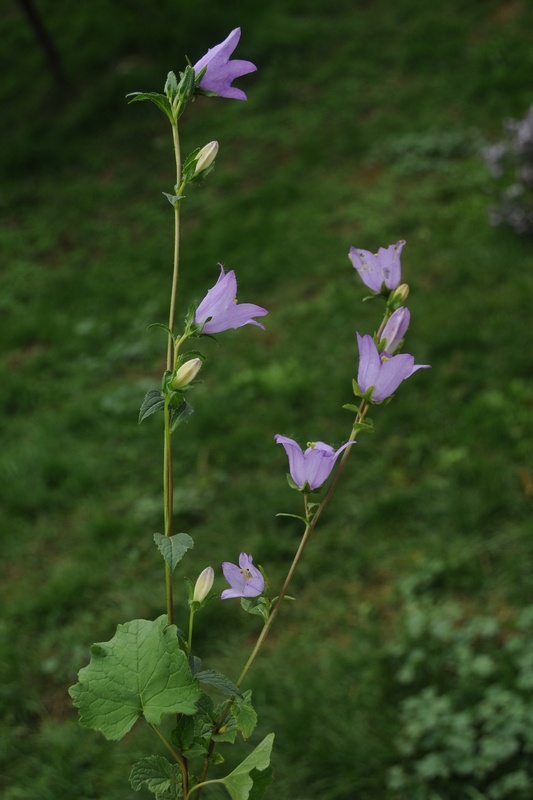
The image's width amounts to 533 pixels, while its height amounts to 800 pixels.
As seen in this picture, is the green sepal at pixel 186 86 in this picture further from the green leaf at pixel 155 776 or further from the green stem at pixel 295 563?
the green leaf at pixel 155 776

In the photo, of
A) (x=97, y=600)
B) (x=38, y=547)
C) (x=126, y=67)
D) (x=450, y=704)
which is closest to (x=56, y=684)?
(x=97, y=600)

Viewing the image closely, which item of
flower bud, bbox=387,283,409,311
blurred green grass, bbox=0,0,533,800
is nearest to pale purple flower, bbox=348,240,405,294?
→ flower bud, bbox=387,283,409,311

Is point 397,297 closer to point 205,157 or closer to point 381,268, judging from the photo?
point 381,268

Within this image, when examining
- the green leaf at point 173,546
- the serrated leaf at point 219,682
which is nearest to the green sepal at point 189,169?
the green leaf at point 173,546

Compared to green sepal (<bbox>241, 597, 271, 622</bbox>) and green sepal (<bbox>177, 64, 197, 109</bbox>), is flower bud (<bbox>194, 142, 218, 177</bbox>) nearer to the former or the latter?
green sepal (<bbox>177, 64, 197, 109</bbox>)

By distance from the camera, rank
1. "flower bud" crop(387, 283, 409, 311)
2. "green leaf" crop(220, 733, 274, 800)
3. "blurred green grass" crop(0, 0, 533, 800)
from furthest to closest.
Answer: "blurred green grass" crop(0, 0, 533, 800) → "flower bud" crop(387, 283, 409, 311) → "green leaf" crop(220, 733, 274, 800)

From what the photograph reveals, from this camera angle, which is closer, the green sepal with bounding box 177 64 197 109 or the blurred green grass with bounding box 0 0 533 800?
the green sepal with bounding box 177 64 197 109

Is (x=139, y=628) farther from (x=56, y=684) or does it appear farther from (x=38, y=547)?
(x=38, y=547)
